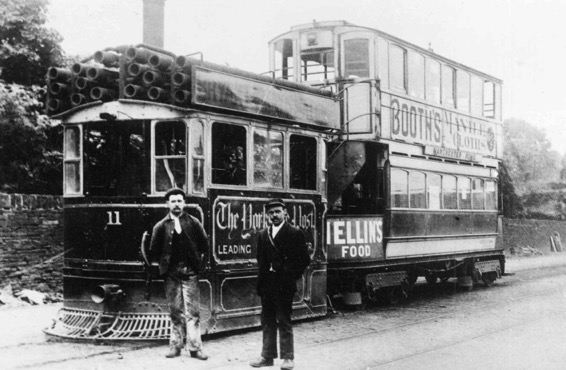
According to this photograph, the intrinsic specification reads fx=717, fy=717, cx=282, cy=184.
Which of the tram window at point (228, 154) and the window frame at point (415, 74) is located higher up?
the window frame at point (415, 74)

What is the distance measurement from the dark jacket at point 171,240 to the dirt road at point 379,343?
3.54 ft

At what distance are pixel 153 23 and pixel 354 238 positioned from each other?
7.49 meters

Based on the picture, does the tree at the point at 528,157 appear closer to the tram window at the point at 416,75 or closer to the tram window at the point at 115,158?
the tram window at the point at 416,75

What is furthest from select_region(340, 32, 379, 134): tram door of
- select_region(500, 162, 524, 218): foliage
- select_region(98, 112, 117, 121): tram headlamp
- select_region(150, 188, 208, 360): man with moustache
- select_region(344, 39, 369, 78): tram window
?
select_region(500, 162, 524, 218): foliage

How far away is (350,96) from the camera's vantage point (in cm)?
1324

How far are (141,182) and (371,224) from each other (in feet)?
16.3

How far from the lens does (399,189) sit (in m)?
13.7

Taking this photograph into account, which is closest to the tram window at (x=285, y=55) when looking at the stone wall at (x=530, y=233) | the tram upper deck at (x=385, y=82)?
the tram upper deck at (x=385, y=82)

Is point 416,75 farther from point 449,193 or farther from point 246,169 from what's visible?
point 246,169

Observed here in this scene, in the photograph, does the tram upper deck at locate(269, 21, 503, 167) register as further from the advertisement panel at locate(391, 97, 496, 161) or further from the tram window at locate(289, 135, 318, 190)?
the tram window at locate(289, 135, 318, 190)

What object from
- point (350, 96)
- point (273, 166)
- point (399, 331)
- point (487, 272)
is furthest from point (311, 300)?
point (487, 272)

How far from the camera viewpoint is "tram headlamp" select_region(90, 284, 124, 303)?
882 centimetres

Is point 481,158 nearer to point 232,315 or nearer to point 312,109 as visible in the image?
point 312,109

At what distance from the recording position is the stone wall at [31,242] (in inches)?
485
